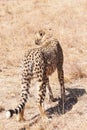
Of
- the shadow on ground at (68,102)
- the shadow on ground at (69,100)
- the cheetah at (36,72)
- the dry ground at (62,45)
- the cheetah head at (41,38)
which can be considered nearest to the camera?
the cheetah at (36,72)

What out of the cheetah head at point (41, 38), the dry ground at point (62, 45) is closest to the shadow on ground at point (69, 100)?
the dry ground at point (62, 45)

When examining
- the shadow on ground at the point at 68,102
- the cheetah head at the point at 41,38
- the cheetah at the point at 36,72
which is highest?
the cheetah head at the point at 41,38

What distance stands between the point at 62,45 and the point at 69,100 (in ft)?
18.2

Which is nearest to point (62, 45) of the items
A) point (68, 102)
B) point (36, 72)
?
point (68, 102)

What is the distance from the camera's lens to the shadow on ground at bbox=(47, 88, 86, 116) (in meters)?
9.19

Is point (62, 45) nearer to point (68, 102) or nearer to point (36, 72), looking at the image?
point (68, 102)

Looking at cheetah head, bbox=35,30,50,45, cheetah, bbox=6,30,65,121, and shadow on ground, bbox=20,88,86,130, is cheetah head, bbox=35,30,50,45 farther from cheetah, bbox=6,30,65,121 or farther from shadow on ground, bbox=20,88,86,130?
shadow on ground, bbox=20,88,86,130

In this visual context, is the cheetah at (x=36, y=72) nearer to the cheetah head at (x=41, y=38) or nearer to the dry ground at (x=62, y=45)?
the dry ground at (x=62, y=45)

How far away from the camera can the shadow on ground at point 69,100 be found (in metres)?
9.19

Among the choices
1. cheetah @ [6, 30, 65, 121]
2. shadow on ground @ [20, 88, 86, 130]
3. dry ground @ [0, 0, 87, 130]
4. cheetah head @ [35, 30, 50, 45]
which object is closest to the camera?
cheetah @ [6, 30, 65, 121]

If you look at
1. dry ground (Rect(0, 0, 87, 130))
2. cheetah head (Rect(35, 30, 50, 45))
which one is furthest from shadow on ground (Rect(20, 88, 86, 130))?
cheetah head (Rect(35, 30, 50, 45))

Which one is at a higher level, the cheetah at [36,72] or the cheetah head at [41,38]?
the cheetah head at [41,38]

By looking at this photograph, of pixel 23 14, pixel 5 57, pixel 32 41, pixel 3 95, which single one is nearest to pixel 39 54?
pixel 3 95

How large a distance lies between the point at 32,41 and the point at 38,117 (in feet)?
23.5
